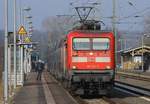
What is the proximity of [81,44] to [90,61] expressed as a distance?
0.97 metres

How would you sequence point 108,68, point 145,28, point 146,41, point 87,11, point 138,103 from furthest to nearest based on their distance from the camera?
point 146,41 → point 145,28 → point 87,11 → point 108,68 → point 138,103

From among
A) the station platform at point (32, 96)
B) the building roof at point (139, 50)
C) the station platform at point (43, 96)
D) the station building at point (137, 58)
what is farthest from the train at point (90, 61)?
the building roof at point (139, 50)

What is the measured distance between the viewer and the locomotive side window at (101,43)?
84.2 feet

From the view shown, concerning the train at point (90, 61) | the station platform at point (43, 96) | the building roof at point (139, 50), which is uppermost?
the building roof at point (139, 50)

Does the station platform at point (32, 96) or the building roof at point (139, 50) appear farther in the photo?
the building roof at point (139, 50)

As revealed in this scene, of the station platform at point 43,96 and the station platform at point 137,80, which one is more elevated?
the station platform at point 137,80

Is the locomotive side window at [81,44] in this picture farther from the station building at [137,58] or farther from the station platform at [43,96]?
the station building at [137,58]

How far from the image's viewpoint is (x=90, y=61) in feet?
83.1

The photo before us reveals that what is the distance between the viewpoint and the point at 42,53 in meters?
124

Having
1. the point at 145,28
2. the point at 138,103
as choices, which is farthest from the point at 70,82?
the point at 145,28

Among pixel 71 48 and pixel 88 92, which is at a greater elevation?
pixel 71 48

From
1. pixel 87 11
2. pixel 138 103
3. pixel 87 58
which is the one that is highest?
pixel 87 11

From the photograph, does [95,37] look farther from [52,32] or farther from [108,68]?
[52,32]

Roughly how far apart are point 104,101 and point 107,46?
108 inches
